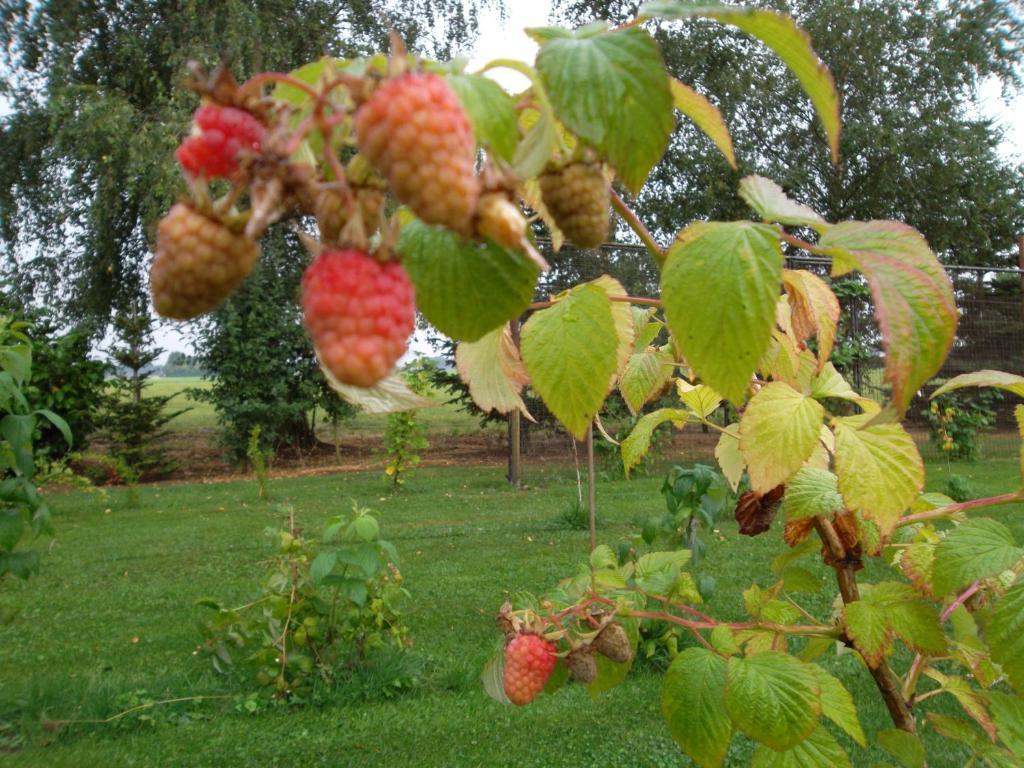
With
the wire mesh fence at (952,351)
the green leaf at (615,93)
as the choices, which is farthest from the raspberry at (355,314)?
the wire mesh fence at (952,351)

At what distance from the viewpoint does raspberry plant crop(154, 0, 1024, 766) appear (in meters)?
0.26

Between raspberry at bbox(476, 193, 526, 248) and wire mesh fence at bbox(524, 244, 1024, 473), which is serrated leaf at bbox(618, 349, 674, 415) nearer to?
raspberry at bbox(476, 193, 526, 248)

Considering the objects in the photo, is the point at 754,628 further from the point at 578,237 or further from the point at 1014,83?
the point at 1014,83

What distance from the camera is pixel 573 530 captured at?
477 cm

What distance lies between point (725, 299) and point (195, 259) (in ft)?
0.83

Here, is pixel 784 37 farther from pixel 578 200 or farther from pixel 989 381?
pixel 989 381

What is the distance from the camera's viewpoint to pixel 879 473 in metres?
0.60

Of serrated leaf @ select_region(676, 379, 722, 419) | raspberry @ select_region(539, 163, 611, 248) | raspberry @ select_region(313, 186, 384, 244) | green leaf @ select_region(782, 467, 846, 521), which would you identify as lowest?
green leaf @ select_region(782, 467, 846, 521)

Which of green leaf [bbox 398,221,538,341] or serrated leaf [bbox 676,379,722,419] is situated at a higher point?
green leaf [bbox 398,221,538,341]

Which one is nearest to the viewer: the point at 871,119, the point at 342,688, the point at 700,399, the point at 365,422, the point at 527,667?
the point at 527,667

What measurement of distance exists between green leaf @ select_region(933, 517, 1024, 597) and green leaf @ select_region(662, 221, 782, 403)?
380mm

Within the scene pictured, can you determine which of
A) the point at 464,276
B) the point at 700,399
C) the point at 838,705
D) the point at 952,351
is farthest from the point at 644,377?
the point at 952,351

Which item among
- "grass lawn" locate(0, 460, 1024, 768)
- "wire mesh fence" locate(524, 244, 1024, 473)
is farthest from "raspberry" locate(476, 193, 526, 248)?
"wire mesh fence" locate(524, 244, 1024, 473)

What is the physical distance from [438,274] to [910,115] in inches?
455
